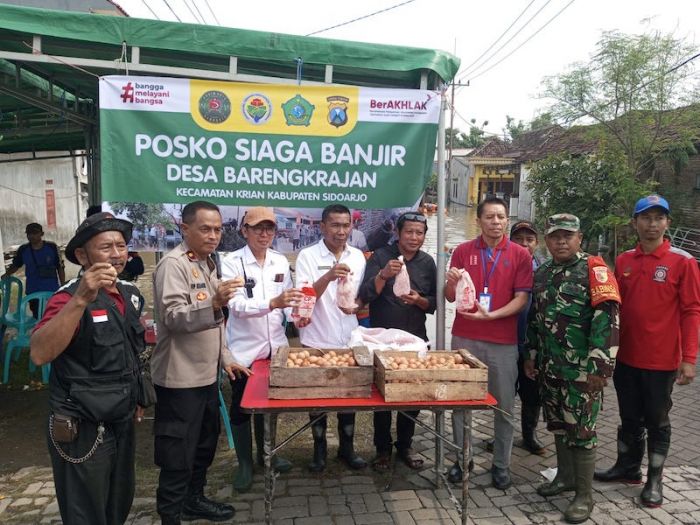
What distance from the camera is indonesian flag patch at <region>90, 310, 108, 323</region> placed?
2248 millimetres

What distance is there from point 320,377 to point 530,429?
234 centimetres

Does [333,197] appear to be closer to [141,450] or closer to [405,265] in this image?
[405,265]

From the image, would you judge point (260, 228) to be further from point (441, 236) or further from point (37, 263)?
point (37, 263)

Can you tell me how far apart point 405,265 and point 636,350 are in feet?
5.49

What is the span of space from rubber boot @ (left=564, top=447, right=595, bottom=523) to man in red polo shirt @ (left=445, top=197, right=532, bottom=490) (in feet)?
1.51

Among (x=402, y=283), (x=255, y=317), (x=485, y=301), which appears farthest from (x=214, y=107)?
(x=485, y=301)

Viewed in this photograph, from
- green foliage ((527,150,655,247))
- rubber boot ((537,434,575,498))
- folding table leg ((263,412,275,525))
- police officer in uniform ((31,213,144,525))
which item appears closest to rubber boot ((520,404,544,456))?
rubber boot ((537,434,575,498))

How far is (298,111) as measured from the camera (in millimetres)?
3686

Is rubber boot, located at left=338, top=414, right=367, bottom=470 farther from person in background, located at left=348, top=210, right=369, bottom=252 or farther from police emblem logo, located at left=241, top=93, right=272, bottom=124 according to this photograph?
police emblem logo, located at left=241, top=93, right=272, bottom=124

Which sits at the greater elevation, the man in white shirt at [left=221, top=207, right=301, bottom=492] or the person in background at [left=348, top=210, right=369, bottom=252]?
the person in background at [left=348, top=210, right=369, bottom=252]

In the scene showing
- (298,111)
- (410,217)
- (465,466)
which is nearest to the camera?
(465,466)

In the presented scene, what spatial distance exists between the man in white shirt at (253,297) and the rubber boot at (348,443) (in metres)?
0.76

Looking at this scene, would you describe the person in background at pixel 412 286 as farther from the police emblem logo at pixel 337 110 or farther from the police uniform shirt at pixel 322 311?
the police emblem logo at pixel 337 110

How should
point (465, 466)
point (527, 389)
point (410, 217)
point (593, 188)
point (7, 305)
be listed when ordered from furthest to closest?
point (593, 188) < point (7, 305) < point (527, 389) < point (410, 217) < point (465, 466)
